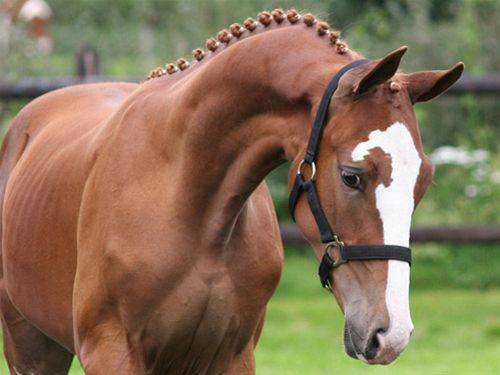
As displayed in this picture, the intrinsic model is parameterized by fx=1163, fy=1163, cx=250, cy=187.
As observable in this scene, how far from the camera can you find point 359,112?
3357 millimetres

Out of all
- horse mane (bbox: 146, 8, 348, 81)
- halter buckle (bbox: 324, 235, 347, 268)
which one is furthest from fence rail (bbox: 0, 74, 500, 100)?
halter buckle (bbox: 324, 235, 347, 268)

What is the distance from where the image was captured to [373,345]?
3.24 metres

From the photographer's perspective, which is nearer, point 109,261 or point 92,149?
point 109,261

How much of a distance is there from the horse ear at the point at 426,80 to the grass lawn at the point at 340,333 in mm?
3982

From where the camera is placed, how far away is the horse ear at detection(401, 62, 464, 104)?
11.5 ft

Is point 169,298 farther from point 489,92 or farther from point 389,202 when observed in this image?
point 489,92

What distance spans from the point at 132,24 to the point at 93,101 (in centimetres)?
923

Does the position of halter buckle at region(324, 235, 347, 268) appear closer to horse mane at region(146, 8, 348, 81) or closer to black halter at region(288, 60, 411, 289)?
black halter at region(288, 60, 411, 289)

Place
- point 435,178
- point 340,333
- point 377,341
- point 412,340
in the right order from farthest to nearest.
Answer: point 435,178
point 340,333
point 412,340
point 377,341

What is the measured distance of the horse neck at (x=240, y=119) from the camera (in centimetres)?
361

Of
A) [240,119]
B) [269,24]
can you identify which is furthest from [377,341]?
[269,24]

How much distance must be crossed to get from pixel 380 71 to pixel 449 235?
18.8 feet

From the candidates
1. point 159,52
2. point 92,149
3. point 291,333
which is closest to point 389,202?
point 92,149

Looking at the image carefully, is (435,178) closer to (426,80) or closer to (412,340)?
(412,340)
